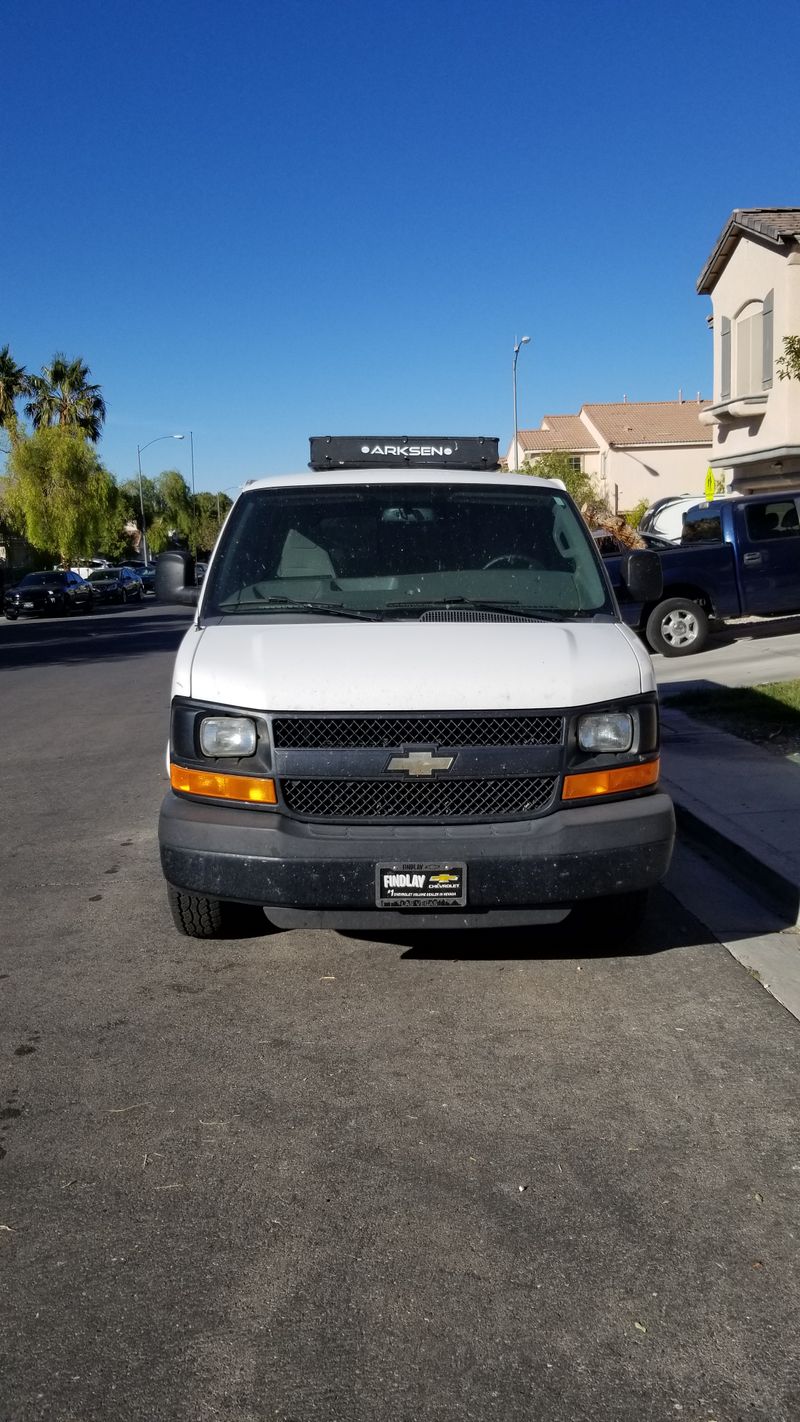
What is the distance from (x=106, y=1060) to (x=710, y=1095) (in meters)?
1.98

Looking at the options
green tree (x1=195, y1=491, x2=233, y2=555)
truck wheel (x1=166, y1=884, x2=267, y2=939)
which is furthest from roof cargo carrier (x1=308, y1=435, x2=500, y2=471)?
green tree (x1=195, y1=491, x2=233, y2=555)

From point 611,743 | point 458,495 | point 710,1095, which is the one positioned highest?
point 458,495

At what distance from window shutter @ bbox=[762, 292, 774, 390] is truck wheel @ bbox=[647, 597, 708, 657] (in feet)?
39.9

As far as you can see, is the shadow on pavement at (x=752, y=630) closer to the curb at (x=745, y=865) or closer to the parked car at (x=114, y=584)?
the curb at (x=745, y=865)

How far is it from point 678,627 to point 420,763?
12.4 meters

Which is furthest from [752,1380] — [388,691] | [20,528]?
[20,528]

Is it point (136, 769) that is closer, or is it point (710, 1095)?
point (710, 1095)

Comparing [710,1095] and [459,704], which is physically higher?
[459,704]

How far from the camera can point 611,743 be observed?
4617 millimetres

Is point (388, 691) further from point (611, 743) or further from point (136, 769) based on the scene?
point (136, 769)

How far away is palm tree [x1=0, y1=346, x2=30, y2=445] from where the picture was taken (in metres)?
55.1

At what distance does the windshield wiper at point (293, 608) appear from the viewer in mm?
5223

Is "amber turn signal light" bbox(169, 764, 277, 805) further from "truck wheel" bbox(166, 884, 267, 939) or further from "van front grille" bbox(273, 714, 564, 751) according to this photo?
"truck wheel" bbox(166, 884, 267, 939)

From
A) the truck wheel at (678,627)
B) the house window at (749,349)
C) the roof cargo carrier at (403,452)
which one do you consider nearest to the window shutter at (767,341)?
the house window at (749,349)
